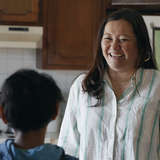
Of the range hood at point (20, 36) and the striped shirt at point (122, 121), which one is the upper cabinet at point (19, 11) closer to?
the range hood at point (20, 36)

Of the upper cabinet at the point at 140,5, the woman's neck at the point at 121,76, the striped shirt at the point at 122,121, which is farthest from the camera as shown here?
the upper cabinet at the point at 140,5

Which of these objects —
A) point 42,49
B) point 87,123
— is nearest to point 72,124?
point 87,123

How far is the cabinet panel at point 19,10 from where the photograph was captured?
2.34 m

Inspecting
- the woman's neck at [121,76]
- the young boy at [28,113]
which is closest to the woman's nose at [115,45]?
the woman's neck at [121,76]

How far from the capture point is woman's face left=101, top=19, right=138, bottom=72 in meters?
1.34

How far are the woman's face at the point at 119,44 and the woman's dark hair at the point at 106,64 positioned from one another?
0.02m

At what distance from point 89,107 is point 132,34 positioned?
1.05ft

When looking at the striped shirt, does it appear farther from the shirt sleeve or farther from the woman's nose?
the woman's nose

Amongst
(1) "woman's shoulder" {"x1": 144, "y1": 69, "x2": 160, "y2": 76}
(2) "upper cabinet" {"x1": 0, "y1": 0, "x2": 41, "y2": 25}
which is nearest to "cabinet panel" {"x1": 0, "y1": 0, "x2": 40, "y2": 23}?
(2) "upper cabinet" {"x1": 0, "y1": 0, "x2": 41, "y2": 25}

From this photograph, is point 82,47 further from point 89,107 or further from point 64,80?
point 89,107

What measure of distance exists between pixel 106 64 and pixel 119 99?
162 millimetres

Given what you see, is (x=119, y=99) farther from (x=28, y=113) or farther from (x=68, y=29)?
(x=68, y=29)

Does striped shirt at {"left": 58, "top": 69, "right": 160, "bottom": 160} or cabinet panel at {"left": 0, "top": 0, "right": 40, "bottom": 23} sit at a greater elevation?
cabinet panel at {"left": 0, "top": 0, "right": 40, "bottom": 23}

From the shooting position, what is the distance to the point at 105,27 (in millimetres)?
1396
